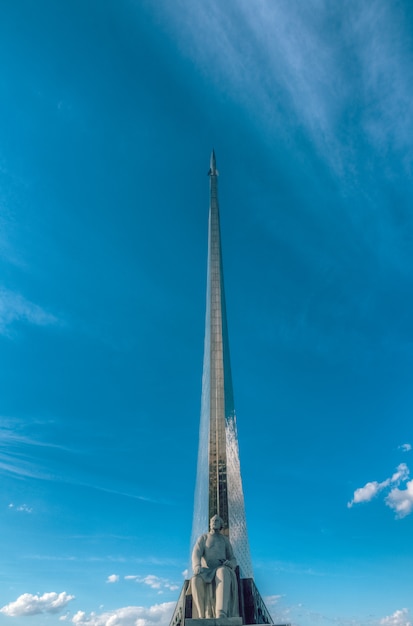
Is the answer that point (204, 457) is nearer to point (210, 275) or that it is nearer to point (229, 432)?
point (229, 432)

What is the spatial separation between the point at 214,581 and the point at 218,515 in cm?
626

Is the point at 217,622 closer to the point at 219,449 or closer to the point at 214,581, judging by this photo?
the point at 214,581

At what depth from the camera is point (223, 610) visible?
45.2 ft

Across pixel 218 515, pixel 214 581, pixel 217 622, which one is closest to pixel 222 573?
pixel 214 581

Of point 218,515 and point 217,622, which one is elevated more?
point 218,515

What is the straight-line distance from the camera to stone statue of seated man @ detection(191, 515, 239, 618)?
47.0 ft

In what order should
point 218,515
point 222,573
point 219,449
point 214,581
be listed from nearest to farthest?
1. point 222,573
2. point 214,581
3. point 218,515
4. point 219,449

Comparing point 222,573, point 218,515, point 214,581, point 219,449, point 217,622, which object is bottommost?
point 217,622

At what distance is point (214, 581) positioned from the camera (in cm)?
1505

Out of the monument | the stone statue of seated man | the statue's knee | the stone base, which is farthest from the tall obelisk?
the stone base

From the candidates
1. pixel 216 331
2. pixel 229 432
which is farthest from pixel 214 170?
pixel 229 432

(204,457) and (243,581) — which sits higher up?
(204,457)

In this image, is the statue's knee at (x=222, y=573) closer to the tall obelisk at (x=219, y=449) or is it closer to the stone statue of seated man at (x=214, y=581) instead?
the stone statue of seated man at (x=214, y=581)

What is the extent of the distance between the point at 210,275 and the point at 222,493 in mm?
Result: 14463
